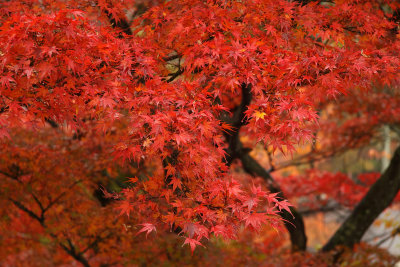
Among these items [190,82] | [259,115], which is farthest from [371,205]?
[190,82]

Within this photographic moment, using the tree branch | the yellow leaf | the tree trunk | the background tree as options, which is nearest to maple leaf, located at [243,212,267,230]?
the background tree

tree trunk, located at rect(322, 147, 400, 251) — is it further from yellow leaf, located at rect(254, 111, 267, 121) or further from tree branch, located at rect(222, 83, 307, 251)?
yellow leaf, located at rect(254, 111, 267, 121)

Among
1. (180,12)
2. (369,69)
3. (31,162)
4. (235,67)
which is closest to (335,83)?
(369,69)

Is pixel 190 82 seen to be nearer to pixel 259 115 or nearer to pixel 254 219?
pixel 259 115

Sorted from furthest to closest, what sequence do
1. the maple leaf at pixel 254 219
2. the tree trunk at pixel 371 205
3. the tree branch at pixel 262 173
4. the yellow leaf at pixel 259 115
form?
the tree trunk at pixel 371 205 < the tree branch at pixel 262 173 < the yellow leaf at pixel 259 115 < the maple leaf at pixel 254 219

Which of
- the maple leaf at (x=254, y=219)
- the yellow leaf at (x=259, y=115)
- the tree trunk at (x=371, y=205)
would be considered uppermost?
the yellow leaf at (x=259, y=115)

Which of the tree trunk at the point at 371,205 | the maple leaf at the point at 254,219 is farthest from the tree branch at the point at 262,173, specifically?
the maple leaf at the point at 254,219

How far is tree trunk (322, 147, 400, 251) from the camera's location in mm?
6723

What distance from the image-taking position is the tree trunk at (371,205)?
22.1ft

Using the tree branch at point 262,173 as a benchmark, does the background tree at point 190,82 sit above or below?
above

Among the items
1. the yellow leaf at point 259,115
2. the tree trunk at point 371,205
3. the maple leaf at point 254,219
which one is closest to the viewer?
the maple leaf at point 254,219

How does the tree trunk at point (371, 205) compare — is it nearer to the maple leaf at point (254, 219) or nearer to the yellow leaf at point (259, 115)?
the yellow leaf at point (259, 115)

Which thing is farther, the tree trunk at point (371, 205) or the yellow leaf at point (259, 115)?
the tree trunk at point (371, 205)

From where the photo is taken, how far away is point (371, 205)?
699 centimetres
